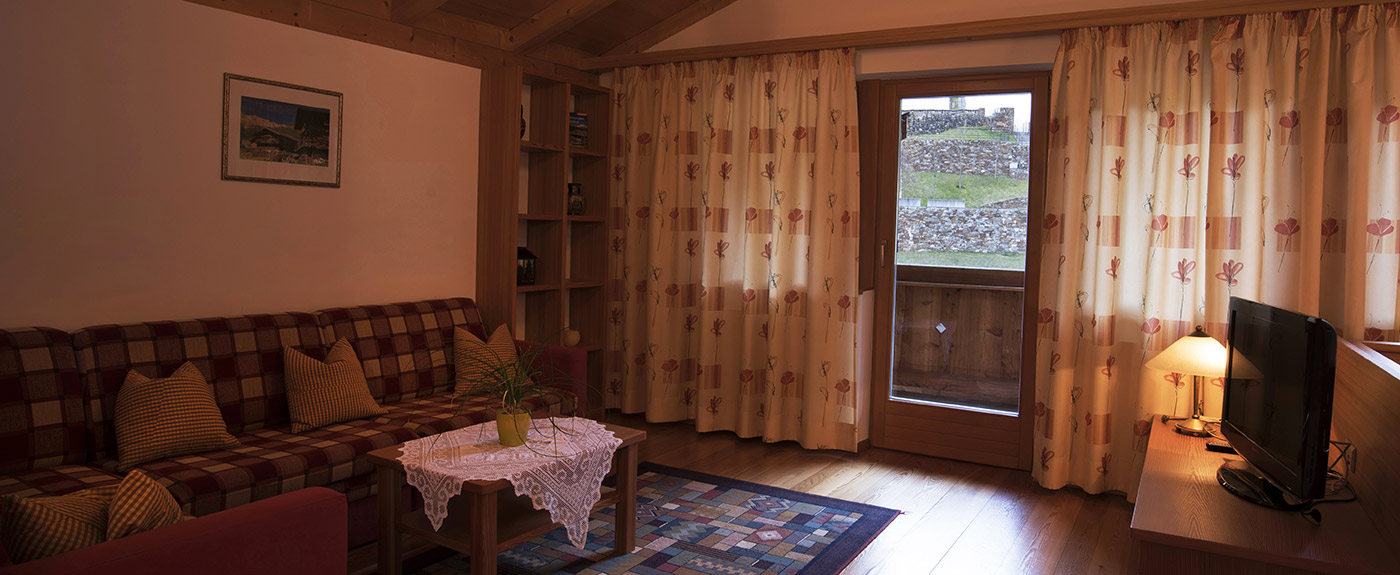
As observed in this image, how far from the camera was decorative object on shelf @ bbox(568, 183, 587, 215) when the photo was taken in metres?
5.27

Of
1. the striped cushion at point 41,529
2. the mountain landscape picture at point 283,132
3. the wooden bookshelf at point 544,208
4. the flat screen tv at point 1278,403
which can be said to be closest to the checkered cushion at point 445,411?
the wooden bookshelf at point 544,208

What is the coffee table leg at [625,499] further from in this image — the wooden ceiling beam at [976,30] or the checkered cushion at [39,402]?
the wooden ceiling beam at [976,30]

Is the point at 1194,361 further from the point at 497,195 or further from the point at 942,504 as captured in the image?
the point at 497,195

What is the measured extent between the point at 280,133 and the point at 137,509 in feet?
7.53

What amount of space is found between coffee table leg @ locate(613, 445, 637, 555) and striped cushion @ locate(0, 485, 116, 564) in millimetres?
1680

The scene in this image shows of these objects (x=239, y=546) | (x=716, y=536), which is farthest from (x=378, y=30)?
(x=239, y=546)

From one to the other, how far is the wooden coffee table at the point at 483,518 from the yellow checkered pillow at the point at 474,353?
3.44ft

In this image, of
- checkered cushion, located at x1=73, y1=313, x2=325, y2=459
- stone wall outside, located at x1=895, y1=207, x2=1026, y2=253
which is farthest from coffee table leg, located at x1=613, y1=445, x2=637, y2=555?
stone wall outside, located at x1=895, y1=207, x2=1026, y2=253

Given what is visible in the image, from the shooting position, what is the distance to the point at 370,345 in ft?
12.9

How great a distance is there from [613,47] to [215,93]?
2.52m

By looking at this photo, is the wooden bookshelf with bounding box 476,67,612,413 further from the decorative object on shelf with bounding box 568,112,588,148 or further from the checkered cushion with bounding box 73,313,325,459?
the checkered cushion with bounding box 73,313,325,459

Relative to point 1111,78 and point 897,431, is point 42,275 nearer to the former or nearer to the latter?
point 897,431

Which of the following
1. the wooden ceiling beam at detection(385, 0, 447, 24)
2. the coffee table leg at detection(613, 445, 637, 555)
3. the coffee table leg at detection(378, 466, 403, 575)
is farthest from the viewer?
the wooden ceiling beam at detection(385, 0, 447, 24)

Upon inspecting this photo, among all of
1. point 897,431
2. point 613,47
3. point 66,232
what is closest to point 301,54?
point 66,232
